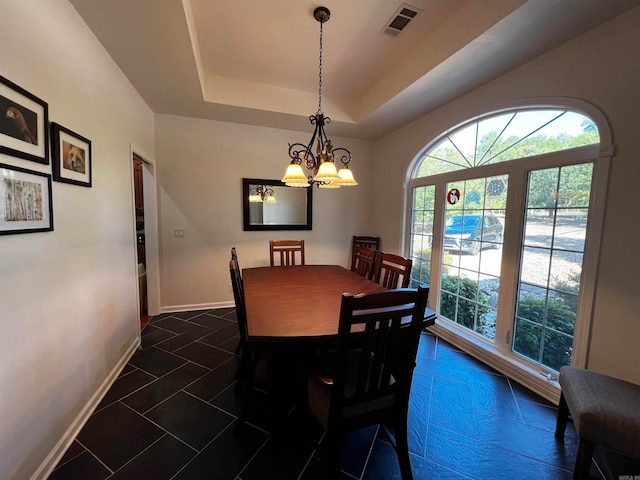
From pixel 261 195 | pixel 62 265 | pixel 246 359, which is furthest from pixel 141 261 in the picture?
pixel 246 359

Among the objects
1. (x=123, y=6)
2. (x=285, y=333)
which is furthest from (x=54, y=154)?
(x=285, y=333)

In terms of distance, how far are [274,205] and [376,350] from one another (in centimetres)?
306

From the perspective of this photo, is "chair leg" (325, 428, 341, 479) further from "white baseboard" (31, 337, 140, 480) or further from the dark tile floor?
"white baseboard" (31, 337, 140, 480)

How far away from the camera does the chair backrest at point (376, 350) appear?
1098 millimetres

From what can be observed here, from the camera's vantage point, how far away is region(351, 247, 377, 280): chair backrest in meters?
2.64

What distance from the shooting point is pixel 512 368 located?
2250mm

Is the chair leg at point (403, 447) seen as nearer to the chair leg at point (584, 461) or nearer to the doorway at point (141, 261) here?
the chair leg at point (584, 461)

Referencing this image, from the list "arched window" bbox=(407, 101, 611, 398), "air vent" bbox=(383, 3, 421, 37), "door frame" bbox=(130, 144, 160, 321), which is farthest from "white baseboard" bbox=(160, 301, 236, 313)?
"air vent" bbox=(383, 3, 421, 37)

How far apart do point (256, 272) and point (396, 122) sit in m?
2.71

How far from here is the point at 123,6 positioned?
1.64m

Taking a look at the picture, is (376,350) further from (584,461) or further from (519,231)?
(519,231)

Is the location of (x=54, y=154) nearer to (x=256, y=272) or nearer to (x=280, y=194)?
(x=256, y=272)

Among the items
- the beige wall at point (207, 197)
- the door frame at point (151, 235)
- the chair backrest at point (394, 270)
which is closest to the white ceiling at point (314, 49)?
the beige wall at point (207, 197)

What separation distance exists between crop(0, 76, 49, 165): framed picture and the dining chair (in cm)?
166
